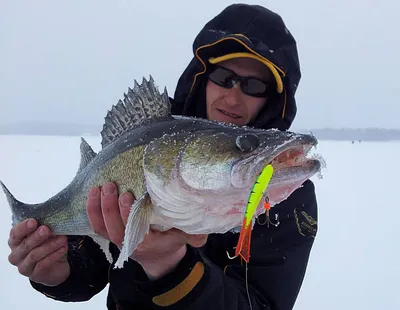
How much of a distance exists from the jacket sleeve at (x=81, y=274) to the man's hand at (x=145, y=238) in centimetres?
90

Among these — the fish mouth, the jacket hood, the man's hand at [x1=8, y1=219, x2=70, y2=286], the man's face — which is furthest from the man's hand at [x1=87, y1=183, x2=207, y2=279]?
the jacket hood

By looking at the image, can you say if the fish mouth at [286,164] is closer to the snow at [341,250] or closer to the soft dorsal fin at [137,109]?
the snow at [341,250]

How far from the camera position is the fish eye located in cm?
158

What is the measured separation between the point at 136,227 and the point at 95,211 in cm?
38

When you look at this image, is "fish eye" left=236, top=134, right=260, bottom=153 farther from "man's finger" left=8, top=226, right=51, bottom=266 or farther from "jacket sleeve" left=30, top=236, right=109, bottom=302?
"jacket sleeve" left=30, top=236, right=109, bottom=302

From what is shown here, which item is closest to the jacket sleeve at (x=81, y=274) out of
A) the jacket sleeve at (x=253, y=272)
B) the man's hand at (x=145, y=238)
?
the jacket sleeve at (x=253, y=272)

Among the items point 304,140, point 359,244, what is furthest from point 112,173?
point 359,244

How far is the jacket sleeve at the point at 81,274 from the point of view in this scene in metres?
2.72

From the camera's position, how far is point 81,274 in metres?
2.78

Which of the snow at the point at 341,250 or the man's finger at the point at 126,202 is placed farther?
the snow at the point at 341,250

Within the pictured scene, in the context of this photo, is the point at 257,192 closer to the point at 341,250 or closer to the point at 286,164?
the point at 286,164

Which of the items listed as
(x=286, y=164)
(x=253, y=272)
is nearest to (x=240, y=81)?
(x=253, y=272)

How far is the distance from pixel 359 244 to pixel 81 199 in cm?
529

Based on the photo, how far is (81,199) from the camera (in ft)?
7.27
